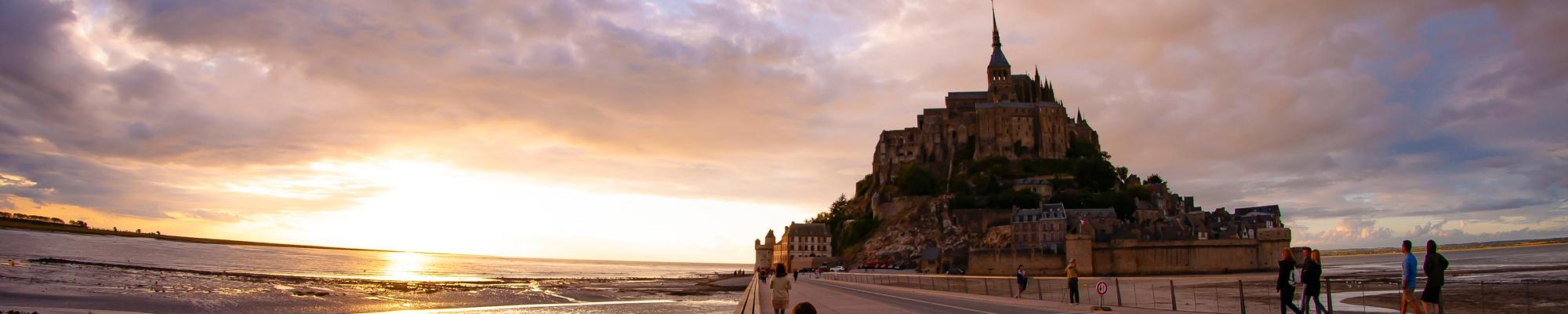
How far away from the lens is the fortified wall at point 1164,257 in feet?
203

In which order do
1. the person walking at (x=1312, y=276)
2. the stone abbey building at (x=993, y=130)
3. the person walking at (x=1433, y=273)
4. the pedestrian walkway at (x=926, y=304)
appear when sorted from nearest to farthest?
the person walking at (x=1433, y=273), the person walking at (x=1312, y=276), the pedestrian walkway at (x=926, y=304), the stone abbey building at (x=993, y=130)

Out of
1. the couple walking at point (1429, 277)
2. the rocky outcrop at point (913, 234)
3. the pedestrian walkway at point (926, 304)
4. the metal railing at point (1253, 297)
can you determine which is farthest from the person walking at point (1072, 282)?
the rocky outcrop at point (913, 234)

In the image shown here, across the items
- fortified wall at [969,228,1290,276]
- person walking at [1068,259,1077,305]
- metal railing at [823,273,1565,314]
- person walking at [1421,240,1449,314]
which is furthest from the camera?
fortified wall at [969,228,1290,276]

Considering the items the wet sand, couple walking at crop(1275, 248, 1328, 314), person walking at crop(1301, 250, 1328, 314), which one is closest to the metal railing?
couple walking at crop(1275, 248, 1328, 314)

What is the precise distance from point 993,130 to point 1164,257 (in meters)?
36.1

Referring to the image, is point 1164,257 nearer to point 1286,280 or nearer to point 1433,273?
point 1286,280

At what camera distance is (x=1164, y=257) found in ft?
205

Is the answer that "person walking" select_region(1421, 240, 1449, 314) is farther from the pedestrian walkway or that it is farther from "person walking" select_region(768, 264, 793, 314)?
"person walking" select_region(768, 264, 793, 314)

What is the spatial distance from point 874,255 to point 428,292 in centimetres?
4952

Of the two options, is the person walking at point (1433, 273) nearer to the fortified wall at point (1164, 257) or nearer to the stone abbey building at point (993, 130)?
the fortified wall at point (1164, 257)

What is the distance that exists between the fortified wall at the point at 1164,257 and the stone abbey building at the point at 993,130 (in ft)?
107

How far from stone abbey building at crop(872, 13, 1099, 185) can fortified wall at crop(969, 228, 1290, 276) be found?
32.6 meters

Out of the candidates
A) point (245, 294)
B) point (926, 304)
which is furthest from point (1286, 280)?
point (245, 294)

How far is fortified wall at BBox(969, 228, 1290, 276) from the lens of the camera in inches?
2435
